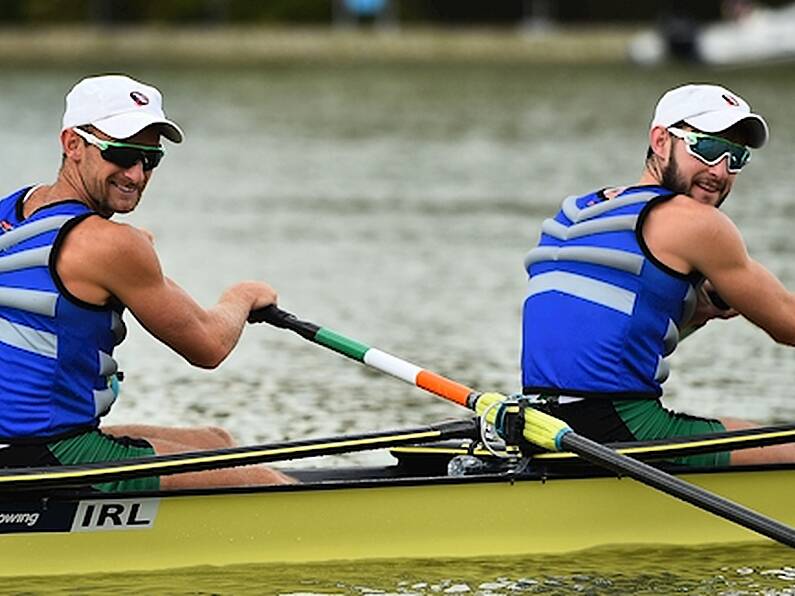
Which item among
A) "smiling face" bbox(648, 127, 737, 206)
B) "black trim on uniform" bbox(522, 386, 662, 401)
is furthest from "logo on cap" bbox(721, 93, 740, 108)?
"black trim on uniform" bbox(522, 386, 662, 401)

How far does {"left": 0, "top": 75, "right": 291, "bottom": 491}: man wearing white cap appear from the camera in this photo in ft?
30.4

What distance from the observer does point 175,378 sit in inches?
656

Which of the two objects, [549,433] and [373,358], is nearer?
[549,433]

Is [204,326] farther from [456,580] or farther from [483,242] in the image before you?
[483,242]

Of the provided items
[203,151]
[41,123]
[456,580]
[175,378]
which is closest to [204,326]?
[456,580]

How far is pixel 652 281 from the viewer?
10156 mm

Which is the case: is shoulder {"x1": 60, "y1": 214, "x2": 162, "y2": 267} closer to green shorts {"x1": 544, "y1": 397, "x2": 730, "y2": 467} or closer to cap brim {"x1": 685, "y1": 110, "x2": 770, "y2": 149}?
green shorts {"x1": 544, "y1": 397, "x2": 730, "y2": 467}

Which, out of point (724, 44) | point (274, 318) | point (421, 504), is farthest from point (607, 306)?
point (724, 44)

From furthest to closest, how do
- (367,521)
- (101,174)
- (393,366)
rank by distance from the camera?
1. (393,366)
2. (367,521)
3. (101,174)

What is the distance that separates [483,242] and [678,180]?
15.1m

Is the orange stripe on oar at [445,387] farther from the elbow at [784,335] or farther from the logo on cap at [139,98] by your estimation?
the logo on cap at [139,98]

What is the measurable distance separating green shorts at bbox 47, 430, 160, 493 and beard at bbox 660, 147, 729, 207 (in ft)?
9.33

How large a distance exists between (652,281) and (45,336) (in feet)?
9.49

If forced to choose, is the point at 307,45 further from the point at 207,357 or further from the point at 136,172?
the point at 136,172
